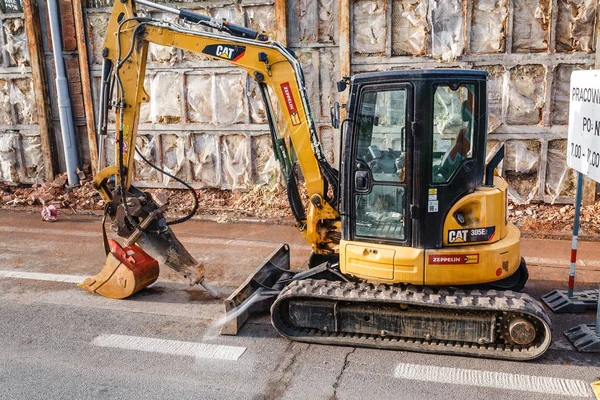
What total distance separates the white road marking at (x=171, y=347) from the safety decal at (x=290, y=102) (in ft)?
8.02

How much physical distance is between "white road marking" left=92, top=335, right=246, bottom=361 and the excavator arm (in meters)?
1.04

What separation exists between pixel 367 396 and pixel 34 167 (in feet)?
35.4

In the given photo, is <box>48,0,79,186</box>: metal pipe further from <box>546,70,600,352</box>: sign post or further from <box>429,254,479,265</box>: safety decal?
<box>546,70,600,352</box>: sign post

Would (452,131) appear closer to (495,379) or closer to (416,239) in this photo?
(416,239)

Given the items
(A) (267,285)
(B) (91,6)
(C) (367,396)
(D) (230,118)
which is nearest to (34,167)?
(B) (91,6)

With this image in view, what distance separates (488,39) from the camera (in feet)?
Answer: 32.7

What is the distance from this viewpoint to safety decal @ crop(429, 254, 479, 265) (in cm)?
531

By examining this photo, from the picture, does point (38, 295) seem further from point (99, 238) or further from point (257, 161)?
point (257, 161)

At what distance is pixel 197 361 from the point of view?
5.43m

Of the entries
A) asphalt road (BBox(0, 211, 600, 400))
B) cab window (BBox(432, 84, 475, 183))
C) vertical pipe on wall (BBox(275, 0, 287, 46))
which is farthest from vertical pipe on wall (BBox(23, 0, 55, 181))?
cab window (BBox(432, 84, 475, 183))

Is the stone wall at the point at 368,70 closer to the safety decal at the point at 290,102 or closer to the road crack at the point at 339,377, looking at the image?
the safety decal at the point at 290,102

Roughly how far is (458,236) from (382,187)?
32.8 inches

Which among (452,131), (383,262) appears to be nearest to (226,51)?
(452,131)

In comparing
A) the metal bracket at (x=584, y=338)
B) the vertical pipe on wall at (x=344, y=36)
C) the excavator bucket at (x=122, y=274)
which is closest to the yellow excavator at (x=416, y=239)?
the metal bracket at (x=584, y=338)
